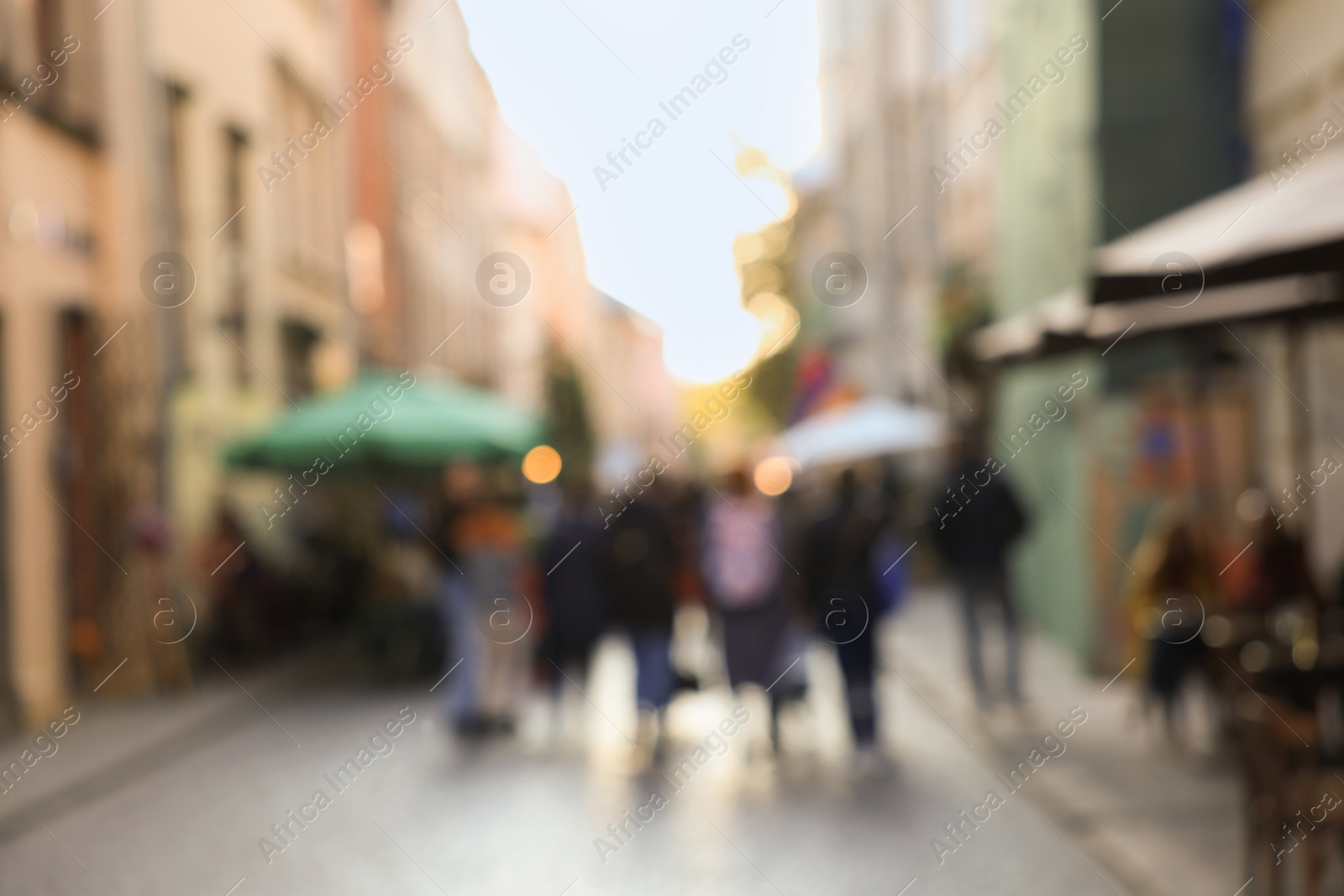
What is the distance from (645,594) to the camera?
11172mm

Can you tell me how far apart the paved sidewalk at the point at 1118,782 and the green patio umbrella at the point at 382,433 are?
4.75 m

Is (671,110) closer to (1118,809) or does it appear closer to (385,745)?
(385,745)

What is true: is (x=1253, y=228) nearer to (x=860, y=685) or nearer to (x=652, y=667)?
(x=860, y=685)

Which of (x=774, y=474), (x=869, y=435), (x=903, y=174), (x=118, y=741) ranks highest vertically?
(x=118, y=741)

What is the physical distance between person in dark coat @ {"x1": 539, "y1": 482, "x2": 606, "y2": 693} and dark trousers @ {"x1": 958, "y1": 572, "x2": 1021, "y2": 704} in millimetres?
2721

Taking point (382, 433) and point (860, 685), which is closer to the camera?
point (860, 685)

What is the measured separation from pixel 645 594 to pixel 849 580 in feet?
4.80

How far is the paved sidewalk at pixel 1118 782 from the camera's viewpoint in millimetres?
6953

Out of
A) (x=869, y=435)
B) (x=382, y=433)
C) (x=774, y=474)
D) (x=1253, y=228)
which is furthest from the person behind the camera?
(x=869, y=435)

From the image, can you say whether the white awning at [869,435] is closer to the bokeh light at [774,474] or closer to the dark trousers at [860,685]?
the bokeh light at [774,474]

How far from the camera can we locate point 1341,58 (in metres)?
11.3

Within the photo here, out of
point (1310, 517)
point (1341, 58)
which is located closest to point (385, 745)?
point (1310, 517)

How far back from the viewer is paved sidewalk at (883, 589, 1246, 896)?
6.95 metres

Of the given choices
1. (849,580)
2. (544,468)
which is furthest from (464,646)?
(544,468)
